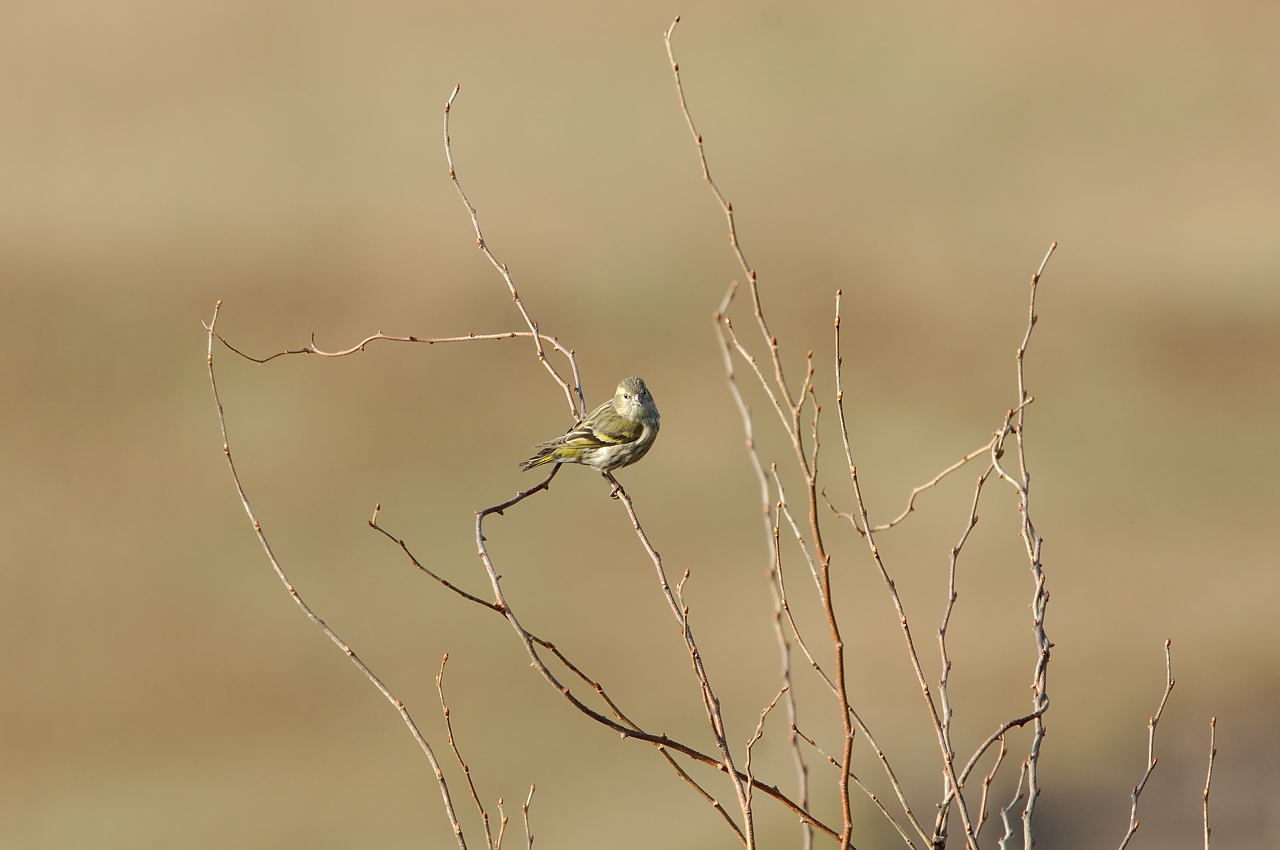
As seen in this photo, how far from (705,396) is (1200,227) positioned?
35.1 feet

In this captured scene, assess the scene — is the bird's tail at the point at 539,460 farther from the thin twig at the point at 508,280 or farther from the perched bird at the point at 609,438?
the thin twig at the point at 508,280

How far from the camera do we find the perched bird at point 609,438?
20.1 ft

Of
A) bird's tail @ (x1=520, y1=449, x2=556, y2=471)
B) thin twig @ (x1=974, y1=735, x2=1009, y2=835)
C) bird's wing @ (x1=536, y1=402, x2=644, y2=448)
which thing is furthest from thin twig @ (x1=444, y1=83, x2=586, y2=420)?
thin twig @ (x1=974, y1=735, x2=1009, y2=835)

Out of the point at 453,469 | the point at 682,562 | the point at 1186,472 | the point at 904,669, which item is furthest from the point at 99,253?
the point at 1186,472

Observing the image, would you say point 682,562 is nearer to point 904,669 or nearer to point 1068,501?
point 904,669

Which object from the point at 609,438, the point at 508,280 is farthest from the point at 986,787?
the point at 609,438

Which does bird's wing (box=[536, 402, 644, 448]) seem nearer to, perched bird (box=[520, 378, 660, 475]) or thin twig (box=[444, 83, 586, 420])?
perched bird (box=[520, 378, 660, 475])

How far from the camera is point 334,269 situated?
25.5 meters

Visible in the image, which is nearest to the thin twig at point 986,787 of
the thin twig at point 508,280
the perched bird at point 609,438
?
the thin twig at point 508,280

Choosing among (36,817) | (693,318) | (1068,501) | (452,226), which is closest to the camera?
(36,817)

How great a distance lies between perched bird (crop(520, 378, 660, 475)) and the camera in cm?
612

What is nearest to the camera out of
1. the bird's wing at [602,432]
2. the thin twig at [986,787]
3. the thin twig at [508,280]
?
the thin twig at [986,787]

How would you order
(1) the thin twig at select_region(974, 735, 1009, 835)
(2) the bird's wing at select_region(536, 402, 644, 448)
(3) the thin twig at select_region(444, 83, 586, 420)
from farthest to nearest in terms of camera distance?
(2) the bird's wing at select_region(536, 402, 644, 448), (3) the thin twig at select_region(444, 83, 586, 420), (1) the thin twig at select_region(974, 735, 1009, 835)

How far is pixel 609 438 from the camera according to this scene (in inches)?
244
